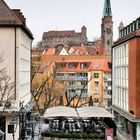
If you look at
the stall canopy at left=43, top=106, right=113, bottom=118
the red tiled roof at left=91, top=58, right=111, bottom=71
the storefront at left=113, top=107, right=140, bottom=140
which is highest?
the red tiled roof at left=91, top=58, right=111, bottom=71

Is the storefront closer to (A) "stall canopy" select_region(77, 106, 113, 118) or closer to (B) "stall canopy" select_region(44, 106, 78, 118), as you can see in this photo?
(A) "stall canopy" select_region(77, 106, 113, 118)

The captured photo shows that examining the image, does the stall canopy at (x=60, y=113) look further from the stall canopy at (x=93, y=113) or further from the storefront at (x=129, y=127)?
the storefront at (x=129, y=127)

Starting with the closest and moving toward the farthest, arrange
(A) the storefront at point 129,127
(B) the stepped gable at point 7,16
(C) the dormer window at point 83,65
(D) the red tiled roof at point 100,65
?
(A) the storefront at point 129,127 → (B) the stepped gable at point 7,16 → (D) the red tiled roof at point 100,65 → (C) the dormer window at point 83,65

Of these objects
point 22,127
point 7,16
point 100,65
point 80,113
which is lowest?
point 22,127

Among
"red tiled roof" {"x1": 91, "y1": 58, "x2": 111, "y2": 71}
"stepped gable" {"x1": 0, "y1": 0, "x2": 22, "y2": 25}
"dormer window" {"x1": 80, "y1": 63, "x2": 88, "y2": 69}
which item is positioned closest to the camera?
"stepped gable" {"x1": 0, "y1": 0, "x2": 22, "y2": 25}

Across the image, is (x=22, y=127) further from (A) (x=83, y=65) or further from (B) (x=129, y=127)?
(A) (x=83, y=65)

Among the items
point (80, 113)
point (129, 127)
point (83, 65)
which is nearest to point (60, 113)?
point (80, 113)

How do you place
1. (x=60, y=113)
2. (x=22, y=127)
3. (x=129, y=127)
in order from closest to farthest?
(x=60, y=113)
(x=22, y=127)
(x=129, y=127)

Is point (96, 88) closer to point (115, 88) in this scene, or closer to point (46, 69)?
point (46, 69)

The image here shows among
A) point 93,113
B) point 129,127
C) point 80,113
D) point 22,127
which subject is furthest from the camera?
point 129,127

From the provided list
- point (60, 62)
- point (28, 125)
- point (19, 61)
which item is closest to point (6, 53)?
point (19, 61)

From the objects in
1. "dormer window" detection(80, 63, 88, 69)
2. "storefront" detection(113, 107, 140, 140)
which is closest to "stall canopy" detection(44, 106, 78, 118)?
"storefront" detection(113, 107, 140, 140)

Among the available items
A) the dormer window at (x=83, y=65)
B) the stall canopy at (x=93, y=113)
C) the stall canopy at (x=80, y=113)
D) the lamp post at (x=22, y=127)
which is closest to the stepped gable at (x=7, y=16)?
the lamp post at (x=22, y=127)

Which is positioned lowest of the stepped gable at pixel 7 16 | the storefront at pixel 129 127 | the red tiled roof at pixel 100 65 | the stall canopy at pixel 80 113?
the storefront at pixel 129 127
